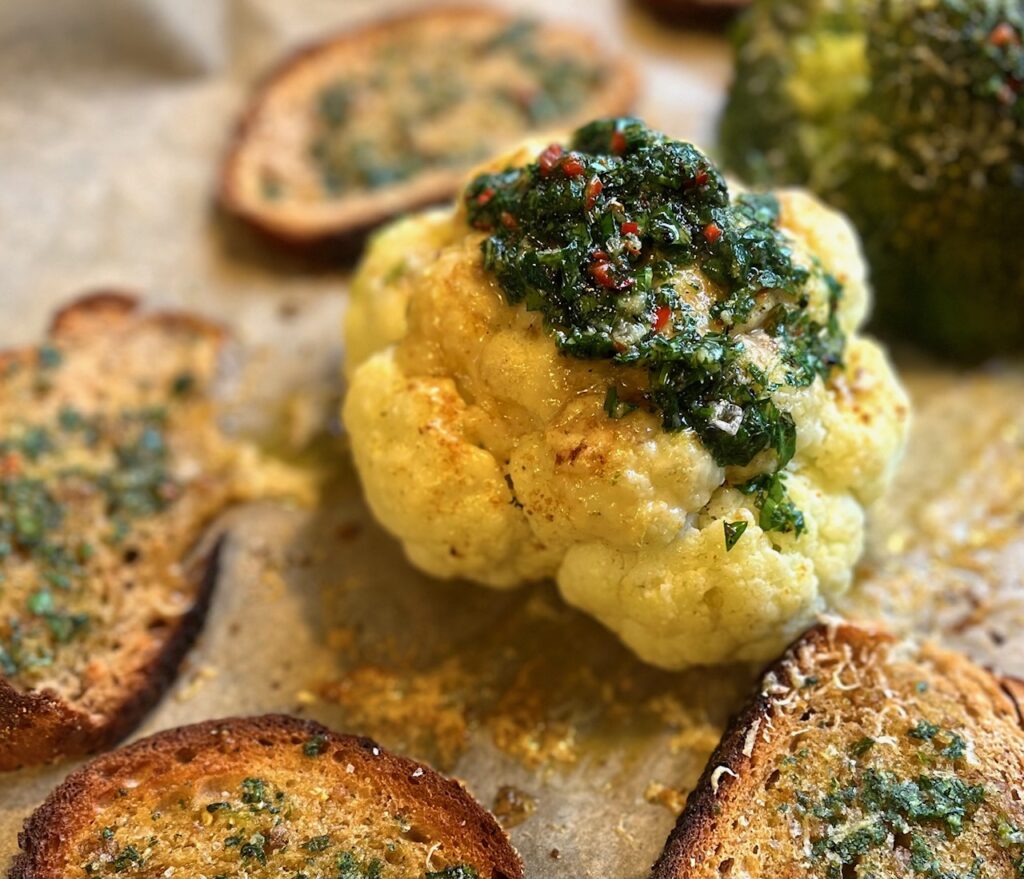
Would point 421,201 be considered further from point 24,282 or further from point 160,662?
point 160,662

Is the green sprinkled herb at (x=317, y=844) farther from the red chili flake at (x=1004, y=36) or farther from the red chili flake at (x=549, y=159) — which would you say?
the red chili flake at (x=1004, y=36)

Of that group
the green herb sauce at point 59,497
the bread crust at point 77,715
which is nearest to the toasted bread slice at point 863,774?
the bread crust at point 77,715

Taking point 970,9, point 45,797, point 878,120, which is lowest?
point 45,797

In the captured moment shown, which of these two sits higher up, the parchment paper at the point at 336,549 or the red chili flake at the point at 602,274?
the red chili flake at the point at 602,274

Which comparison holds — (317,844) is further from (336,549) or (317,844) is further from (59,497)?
(59,497)

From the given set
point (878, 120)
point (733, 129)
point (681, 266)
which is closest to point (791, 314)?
point (681, 266)

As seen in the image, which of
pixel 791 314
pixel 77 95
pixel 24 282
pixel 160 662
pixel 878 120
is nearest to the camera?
pixel 791 314

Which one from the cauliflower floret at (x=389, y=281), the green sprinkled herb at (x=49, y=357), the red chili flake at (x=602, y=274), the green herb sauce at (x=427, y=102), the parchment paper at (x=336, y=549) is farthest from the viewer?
the green herb sauce at (x=427, y=102)
